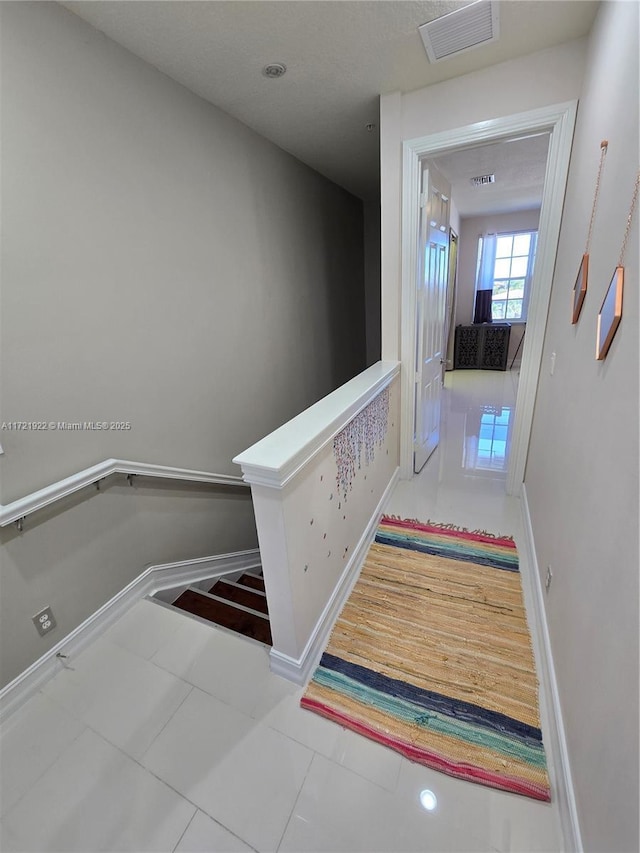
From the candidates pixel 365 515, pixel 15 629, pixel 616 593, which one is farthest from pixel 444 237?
pixel 15 629

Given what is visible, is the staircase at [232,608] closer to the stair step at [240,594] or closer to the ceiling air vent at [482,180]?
the stair step at [240,594]

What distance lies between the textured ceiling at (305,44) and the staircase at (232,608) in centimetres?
276

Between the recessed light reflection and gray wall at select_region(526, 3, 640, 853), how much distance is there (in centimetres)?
40

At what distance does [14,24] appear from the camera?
4.26 ft

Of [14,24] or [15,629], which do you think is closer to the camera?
[14,24]

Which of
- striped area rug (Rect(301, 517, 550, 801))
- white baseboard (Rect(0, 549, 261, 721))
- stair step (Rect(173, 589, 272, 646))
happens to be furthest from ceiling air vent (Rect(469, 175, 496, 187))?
stair step (Rect(173, 589, 272, 646))

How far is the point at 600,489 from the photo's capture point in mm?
1091

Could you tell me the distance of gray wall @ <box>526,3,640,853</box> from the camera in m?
0.84

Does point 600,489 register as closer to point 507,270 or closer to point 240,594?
point 240,594

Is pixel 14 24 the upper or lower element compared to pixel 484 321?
upper

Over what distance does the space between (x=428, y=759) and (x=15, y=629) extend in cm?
167

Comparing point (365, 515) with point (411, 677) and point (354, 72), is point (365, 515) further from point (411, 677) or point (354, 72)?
point (354, 72)

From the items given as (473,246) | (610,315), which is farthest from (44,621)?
(473,246)
